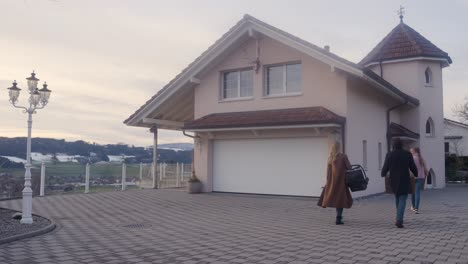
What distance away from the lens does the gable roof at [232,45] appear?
48.5 feet

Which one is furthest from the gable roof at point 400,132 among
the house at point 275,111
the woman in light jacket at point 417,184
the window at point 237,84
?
the woman in light jacket at point 417,184

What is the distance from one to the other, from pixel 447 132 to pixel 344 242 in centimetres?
3348

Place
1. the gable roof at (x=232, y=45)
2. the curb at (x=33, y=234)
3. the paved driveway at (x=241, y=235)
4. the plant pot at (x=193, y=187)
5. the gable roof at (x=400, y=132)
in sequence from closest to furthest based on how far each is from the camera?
the paved driveway at (x=241, y=235)
the curb at (x=33, y=234)
the gable roof at (x=232, y=45)
the plant pot at (x=193, y=187)
the gable roof at (x=400, y=132)

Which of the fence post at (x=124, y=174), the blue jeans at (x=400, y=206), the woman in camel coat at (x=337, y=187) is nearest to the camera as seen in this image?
the blue jeans at (x=400, y=206)

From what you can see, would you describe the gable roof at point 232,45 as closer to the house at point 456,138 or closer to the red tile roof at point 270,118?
the red tile roof at point 270,118

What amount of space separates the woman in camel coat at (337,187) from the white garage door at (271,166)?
5.79 meters

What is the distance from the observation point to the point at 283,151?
1644 centimetres

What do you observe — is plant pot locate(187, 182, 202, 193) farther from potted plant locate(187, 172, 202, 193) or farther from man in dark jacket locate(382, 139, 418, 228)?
man in dark jacket locate(382, 139, 418, 228)

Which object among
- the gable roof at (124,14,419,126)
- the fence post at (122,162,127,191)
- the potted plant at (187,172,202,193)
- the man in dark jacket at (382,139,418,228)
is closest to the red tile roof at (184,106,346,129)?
the gable roof at (124,14,419,126)

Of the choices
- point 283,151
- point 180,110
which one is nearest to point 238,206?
point 283,151

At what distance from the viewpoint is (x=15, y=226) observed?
951 centimetres

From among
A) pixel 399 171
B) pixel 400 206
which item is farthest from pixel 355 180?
pixel 400 206

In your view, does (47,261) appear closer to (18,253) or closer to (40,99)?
(18,253)

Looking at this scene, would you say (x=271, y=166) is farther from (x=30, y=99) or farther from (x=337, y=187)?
(x=30, y=99)
